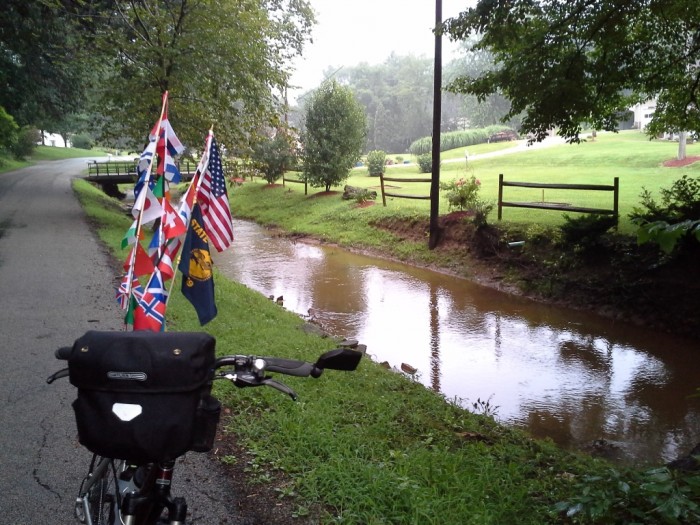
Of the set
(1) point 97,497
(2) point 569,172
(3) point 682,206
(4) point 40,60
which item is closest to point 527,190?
(2) point 569,172

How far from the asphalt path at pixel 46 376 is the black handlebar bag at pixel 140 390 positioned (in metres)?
1.78

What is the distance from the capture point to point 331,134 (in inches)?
1032

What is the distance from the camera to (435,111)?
15.8 meters

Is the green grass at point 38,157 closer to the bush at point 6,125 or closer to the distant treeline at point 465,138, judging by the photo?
the bush at point 6,125

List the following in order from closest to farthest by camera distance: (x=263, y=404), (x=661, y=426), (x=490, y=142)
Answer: (x=263, y=404) < (x=661, y=426) < (x=490, y=142)

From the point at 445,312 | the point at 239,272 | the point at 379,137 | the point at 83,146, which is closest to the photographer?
the point at 445,312

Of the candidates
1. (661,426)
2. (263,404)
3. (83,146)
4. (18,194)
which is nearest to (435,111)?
(661,426)

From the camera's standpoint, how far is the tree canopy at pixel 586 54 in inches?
372

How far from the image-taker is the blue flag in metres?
3.95

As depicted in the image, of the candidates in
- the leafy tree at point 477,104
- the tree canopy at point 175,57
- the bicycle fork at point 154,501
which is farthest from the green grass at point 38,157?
the bicycle fork at point 154,501

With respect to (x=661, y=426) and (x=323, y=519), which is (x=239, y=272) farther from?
(x=323, y=519)

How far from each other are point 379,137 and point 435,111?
186 ft

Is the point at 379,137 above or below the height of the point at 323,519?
above

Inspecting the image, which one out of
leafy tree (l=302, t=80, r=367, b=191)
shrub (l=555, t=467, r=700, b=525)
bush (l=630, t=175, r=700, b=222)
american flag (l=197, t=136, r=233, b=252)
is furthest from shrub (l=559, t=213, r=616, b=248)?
leafy tree (l=302, t=80, r=367, b=191)
